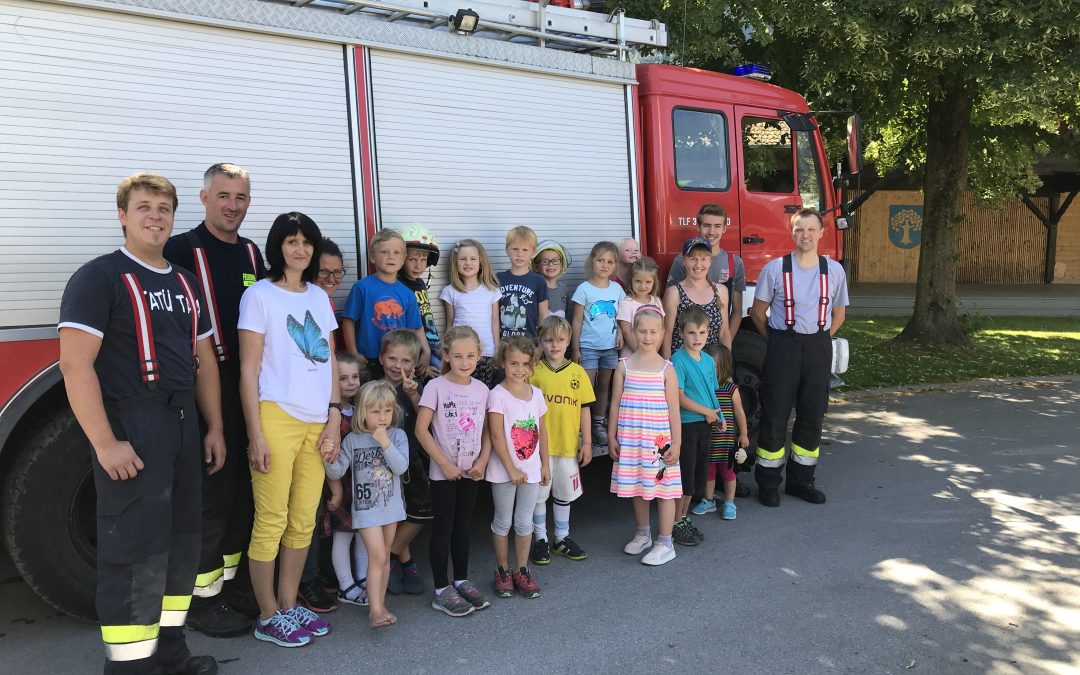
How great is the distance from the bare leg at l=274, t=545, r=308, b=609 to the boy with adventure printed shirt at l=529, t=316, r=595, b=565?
120 centimetres

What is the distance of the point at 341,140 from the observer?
4117mm

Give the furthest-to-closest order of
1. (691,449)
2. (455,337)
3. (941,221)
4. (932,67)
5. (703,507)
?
(941,221) < (932,67) < (703,507) < (691,449) < (455,337)

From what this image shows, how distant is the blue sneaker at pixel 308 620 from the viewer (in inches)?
136

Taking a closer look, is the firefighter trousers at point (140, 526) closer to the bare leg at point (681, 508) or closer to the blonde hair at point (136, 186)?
the blonde hair at point (136, 186)

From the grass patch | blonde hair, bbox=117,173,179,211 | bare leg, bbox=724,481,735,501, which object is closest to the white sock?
bare leg, bbox=724,481,735,501

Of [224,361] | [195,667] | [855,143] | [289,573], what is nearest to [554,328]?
[224,361]

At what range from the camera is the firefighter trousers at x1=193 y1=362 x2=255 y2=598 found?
134 inches

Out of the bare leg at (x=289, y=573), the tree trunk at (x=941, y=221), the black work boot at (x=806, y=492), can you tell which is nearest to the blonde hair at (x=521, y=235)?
the bare leg at (x=289, y=573)

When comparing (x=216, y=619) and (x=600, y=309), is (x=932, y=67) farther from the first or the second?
(x=216, y=619)

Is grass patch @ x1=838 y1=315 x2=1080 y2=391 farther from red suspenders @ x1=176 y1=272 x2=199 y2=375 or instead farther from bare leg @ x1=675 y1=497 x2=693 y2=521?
red suspenders @ x1=176 y1=272 x2=199 y2=375

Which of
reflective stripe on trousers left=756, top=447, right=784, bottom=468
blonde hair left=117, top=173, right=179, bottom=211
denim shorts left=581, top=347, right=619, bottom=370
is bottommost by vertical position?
reflective stripe on trousers left=756, top=447, right=784, bottom=468

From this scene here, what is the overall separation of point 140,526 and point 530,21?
3587 millimetres

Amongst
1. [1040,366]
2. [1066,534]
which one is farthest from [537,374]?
[1040,366]

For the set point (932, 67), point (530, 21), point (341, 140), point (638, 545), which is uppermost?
point (932, 67)
